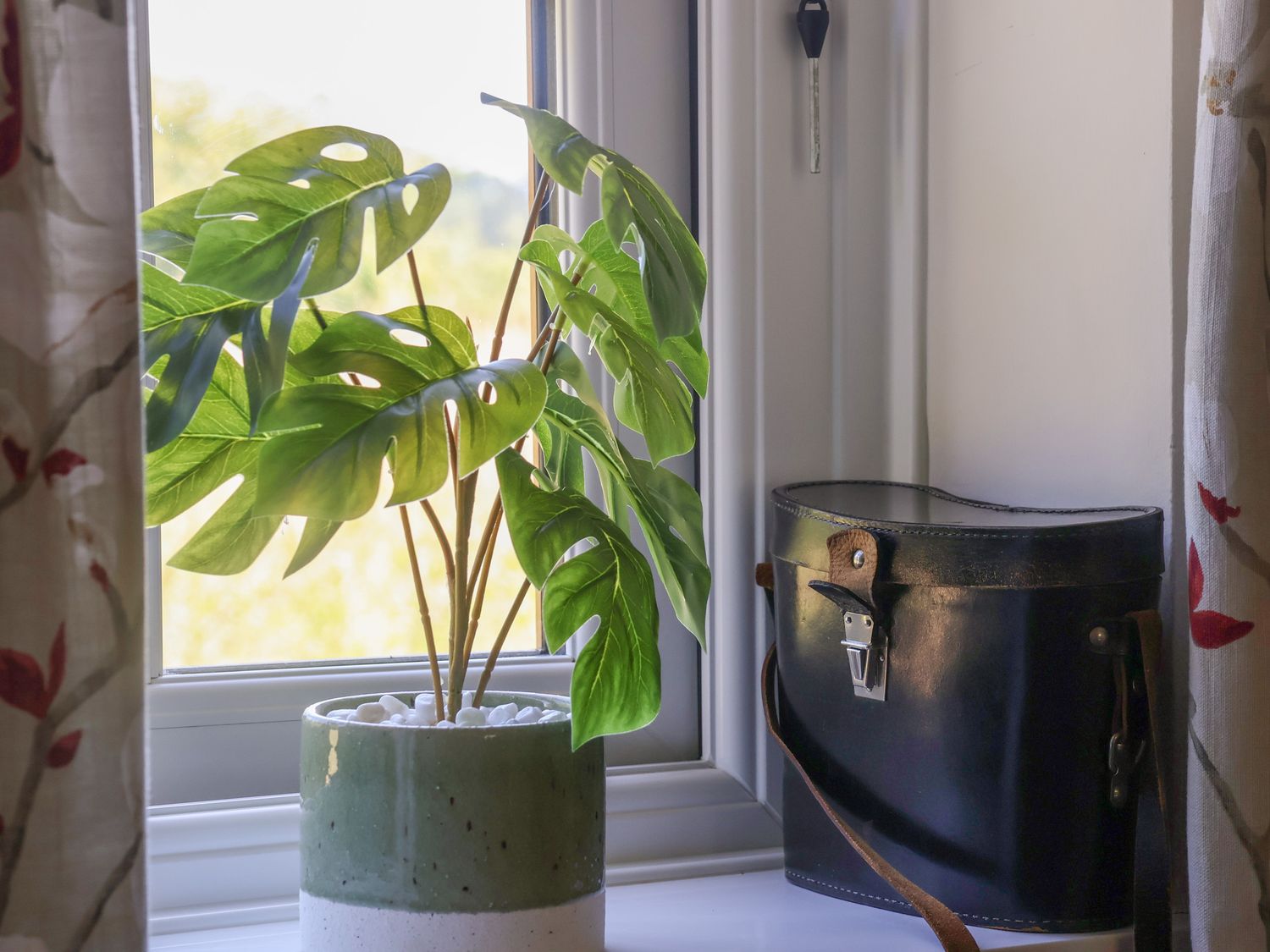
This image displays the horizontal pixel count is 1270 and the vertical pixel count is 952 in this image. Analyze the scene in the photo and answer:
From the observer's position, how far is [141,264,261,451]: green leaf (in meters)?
0.60

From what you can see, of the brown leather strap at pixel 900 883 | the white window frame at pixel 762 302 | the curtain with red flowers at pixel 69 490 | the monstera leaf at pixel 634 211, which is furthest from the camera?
the white window frame at pixel 762 302

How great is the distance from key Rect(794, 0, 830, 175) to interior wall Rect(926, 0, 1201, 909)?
0.35 ft

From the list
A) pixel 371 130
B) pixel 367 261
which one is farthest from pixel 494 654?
pixel 371 130

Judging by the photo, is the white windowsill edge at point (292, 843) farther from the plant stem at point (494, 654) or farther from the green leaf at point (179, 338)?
the green leaf at point (179, 338)

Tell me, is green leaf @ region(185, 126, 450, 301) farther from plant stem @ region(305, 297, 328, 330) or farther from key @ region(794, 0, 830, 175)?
key @ region(794, 0, 830, 175)

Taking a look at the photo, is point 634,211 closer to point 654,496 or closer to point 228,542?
point 654,496

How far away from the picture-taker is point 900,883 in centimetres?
78

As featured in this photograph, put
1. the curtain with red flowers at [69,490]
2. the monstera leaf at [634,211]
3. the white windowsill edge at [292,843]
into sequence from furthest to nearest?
1. the white windowsill edge at [292,843]
2. the monstera leaf at [634,211]
3. the curtain with red flowers at [69,490]

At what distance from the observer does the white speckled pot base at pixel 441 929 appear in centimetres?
67

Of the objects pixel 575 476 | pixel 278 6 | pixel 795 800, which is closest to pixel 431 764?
pixel 575 476

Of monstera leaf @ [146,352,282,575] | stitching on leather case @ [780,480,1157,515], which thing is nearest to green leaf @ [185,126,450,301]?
monstera leaf @ [146,352,282,575]

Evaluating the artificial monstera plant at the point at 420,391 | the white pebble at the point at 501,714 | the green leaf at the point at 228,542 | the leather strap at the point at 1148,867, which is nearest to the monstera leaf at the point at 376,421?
the artificial monstera plant at the point at 420,391

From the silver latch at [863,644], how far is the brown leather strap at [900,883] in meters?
0.08

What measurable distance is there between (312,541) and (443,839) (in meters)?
0.20
